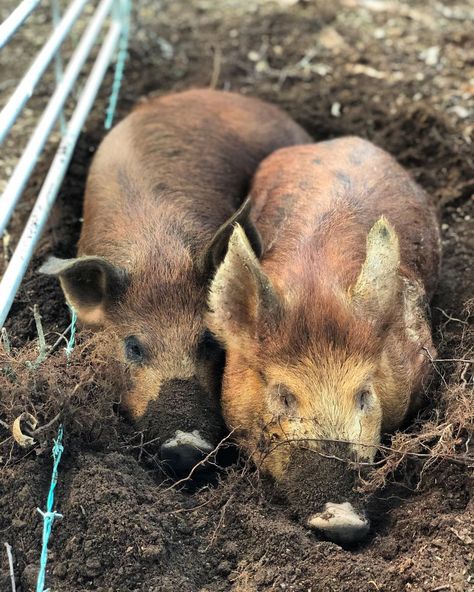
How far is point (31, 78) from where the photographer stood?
15.4ft

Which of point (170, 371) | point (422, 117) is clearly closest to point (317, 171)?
point (170, 371)

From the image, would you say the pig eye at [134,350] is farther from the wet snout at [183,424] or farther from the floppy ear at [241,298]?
the floppy ear at [241,298]

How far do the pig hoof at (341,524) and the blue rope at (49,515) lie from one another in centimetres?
116

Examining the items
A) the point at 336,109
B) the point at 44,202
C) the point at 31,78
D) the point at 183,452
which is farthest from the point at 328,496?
the point at 336,109

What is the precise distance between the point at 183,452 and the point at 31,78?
7.81 ft

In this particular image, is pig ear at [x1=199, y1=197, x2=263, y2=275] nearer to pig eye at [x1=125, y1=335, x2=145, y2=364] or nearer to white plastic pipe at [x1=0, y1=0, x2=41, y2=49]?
pig eye at [x1=125, y1=335, x2=145, y2=364]

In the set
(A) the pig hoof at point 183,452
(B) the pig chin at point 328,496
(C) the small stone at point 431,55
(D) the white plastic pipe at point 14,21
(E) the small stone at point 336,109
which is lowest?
(E) the small stone at point 336,109

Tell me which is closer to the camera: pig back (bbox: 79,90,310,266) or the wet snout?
the wet snout

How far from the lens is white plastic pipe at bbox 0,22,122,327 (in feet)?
13.8

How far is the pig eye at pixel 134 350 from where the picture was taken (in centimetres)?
441

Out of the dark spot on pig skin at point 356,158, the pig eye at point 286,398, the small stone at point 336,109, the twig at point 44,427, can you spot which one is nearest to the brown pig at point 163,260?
the pig eye at point 286,398

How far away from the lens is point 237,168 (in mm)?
5996

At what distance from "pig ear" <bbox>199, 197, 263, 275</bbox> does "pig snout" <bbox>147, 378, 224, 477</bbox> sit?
69 cm

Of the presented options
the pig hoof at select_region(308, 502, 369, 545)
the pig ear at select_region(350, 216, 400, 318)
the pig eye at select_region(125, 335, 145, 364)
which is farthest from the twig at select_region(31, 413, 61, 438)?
the pig ear at select_region(350, 216, 400, 318)
